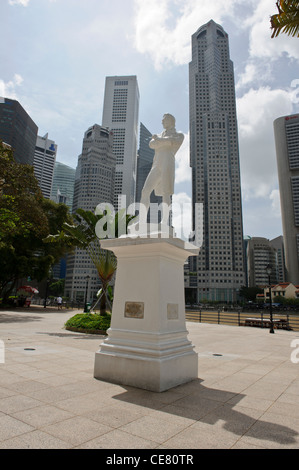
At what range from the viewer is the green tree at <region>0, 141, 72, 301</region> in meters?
13.2

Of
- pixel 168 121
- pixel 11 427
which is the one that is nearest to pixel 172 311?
pixel 11 427

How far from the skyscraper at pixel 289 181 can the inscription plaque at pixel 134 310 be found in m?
129

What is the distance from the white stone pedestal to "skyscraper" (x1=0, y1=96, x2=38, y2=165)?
9316cm

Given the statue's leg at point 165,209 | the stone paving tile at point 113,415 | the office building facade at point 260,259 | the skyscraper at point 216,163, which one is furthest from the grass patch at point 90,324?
the office building facade at point 260,259

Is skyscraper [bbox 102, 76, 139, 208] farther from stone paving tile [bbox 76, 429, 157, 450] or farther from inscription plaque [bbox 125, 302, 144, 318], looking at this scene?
stone paving tile [bbox 76, 429, 157, 450]

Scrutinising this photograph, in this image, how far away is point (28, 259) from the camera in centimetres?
2475

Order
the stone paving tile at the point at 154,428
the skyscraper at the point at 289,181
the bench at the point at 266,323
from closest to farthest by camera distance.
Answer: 1. the stone paving tile at the point at 154,428
2. the bench at the point at 266,323
3. the skyscraper at the point at 289,181

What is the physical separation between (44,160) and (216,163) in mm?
96153

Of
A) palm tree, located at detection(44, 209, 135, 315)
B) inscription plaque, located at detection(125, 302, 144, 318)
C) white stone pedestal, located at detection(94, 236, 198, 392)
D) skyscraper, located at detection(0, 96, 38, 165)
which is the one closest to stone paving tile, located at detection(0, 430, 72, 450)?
white stone pedestal, located at detection(94, 236, 198, 392)

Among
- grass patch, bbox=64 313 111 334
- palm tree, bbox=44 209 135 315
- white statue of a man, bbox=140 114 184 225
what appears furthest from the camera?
palm tree, bbox=44 209 135 315

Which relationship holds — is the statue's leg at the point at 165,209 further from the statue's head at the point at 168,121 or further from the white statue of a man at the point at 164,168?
the statue's head at the point at 168,121

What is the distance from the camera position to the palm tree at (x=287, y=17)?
4.09 metres

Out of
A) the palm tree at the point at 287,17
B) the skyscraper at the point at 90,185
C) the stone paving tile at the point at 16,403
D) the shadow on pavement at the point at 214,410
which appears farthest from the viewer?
the skyscraper at the point at 90,185

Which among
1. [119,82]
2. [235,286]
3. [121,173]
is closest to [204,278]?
[235,286]
